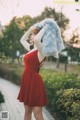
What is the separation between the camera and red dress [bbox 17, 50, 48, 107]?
337cm

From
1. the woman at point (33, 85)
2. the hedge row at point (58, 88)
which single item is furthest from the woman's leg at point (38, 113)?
the hedge row at point (58, 88)

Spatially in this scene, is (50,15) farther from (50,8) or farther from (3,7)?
(3,7)

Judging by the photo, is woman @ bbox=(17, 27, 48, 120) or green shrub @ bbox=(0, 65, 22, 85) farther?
green shrub @ bbox=(0, 65, 22, 85)

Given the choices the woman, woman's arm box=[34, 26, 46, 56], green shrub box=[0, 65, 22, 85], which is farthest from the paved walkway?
woman's arm box=[34, 26, 46, 56]

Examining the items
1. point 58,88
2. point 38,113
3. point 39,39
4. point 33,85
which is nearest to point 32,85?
point 33,85

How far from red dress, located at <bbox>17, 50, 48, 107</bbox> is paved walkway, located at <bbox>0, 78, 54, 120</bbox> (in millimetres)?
724

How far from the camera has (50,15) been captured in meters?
4.16

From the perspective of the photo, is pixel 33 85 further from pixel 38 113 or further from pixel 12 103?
pixel 12 103

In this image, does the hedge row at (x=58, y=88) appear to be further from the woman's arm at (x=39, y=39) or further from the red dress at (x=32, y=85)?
the woman's arm at (x=39, y=39)

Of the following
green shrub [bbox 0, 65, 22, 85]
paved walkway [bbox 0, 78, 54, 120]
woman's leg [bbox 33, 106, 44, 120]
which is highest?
green shrub [bbox 0, 65, 22, 85]

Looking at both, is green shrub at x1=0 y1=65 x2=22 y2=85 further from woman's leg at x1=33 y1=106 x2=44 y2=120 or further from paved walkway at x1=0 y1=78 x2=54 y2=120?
woman's leg at x1=33 y1=106 x2=44 y2=120

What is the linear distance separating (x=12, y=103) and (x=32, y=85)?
3.09 feet

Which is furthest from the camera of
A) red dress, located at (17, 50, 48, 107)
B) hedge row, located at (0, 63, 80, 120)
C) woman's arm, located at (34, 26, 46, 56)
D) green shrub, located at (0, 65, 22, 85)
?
green shrub, located at (0, 65, 22, 85)

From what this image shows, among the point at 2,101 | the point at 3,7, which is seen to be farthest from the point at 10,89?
the point at 3,7
